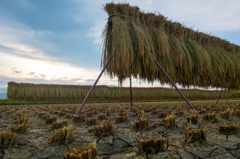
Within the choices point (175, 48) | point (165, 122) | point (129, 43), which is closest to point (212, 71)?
point (175, 48)

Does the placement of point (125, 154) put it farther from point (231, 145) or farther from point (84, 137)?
point (231, 145)

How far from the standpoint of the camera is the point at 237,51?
18.3ft

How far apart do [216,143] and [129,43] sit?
2.02m

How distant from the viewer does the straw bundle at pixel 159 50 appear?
263 centimetres

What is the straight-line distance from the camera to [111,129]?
4.39 feet

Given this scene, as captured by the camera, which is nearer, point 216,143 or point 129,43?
point 216,143

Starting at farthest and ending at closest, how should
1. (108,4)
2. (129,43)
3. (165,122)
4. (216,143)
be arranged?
(108,4) < (129,43) < (165,122) < (216,143)

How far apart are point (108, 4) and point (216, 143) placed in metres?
2.94

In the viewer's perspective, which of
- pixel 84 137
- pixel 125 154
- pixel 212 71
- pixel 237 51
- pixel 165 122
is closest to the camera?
pixel 125 154

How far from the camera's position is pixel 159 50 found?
10.1ft

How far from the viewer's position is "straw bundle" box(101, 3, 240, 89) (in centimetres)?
263

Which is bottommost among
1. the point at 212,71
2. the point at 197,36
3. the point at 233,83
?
the point at 233,83

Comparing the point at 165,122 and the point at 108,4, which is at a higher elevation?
the point at 108,4

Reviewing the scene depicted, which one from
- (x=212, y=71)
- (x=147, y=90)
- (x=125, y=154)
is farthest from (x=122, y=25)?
(x=147, y=90)
